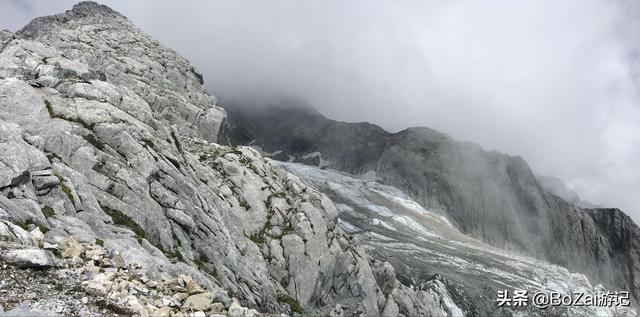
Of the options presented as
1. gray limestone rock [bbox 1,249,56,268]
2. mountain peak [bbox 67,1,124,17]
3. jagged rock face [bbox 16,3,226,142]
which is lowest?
gray limestone rock [bbox 1,249,56,268]

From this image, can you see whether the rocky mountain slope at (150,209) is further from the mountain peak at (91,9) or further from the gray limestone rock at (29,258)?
the mountain peak at (91,9)

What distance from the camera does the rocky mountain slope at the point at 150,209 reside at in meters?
22.3

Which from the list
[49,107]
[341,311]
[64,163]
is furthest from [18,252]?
[341,311]

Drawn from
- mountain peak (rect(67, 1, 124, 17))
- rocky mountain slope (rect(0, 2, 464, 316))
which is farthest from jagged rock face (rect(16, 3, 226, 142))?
rocky mountain slope (rect(0, 2, 464, 316))

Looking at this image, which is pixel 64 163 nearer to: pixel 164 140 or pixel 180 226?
pixel 180 226

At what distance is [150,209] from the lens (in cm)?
3688

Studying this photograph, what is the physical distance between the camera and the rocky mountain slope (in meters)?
22.3

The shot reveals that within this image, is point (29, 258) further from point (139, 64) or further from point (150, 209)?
point (139, 64)

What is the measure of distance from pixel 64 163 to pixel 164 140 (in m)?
14.9

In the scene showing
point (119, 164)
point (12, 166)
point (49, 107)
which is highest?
point (49, 107)

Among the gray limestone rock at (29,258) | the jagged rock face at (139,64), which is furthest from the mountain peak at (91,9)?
the gray limestone rock at (29,258)

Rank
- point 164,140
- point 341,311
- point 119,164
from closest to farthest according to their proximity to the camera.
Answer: point 119,164 < point 164,140 < point 341,311

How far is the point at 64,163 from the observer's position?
112 feet

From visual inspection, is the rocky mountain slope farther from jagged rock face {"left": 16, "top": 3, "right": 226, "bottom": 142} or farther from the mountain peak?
the mountain peak
